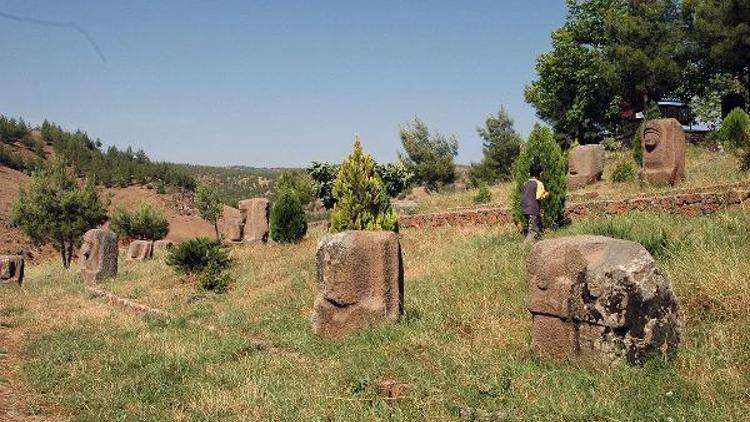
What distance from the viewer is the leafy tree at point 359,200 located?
15.3 meters

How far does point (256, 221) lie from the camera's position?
862 inches

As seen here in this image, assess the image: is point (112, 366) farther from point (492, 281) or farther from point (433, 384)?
point (492, 281)

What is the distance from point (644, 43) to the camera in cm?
3334

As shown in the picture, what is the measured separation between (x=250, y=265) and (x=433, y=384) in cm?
1154

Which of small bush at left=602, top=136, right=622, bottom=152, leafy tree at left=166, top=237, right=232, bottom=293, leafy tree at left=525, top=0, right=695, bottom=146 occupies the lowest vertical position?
leafy tree at left=166, top=237, right=232, bottom=293

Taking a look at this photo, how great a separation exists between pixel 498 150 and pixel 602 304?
41.8 meters

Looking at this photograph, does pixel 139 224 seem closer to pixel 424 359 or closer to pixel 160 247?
pixel 160 247

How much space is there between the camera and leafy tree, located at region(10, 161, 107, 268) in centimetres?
2952

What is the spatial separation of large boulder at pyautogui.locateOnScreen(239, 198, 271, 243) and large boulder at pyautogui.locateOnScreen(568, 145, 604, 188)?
11546 mm

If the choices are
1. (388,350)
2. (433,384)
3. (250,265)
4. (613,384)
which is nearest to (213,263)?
(250,265)

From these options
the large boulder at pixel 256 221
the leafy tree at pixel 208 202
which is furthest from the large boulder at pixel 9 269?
the leafy tree at pixel 208 202

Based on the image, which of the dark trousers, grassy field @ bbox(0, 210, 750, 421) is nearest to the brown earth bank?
the dark trousers

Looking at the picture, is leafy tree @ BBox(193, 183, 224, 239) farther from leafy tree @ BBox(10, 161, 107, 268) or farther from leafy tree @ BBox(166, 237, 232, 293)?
leafy tree @ BBox(166, 237, 232, 293)

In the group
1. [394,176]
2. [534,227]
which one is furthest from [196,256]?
[394,176]
